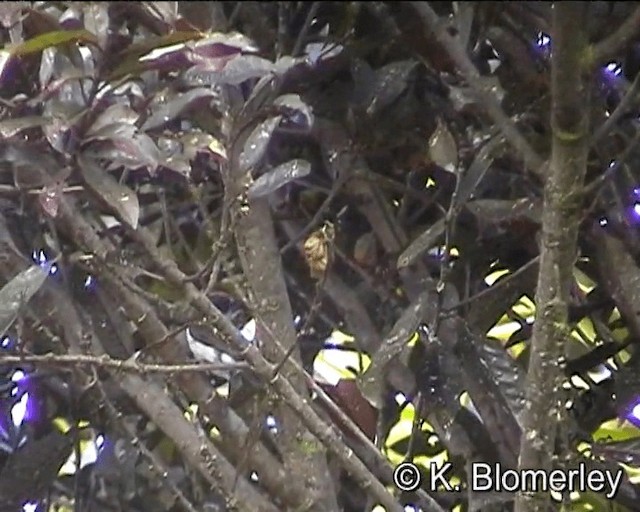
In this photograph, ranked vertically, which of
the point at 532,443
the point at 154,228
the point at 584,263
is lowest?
the point at 532,443

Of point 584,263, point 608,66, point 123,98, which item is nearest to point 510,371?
point 584,263

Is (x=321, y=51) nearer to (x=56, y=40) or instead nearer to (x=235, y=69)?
(x=235, y=69)

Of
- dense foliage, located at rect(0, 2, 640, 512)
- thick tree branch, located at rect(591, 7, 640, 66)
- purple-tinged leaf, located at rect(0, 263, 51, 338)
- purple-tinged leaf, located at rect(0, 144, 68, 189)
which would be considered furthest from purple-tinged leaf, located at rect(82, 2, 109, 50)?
thick tree branch, located at rect(591, 7, 640, 66)

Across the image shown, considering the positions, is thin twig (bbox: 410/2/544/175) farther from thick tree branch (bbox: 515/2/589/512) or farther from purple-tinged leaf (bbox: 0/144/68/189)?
purple-tinged leaf (bbox: 0/144/68/189)

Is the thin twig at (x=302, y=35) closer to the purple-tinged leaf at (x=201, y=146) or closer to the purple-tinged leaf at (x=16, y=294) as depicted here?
the purple-tinged leaf at (x=201, y=146)

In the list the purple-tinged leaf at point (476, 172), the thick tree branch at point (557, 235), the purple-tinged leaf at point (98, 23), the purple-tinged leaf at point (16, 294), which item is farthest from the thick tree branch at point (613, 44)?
the purple-tinged leaf at point (16, 294)

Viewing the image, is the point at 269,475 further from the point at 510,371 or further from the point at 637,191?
the point at 637,191

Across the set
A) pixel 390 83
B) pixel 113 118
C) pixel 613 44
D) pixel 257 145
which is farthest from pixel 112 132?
pixel 613 44
